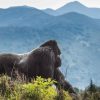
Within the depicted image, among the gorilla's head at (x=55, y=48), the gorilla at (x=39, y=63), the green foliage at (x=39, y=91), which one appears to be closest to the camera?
the green foliage at (x=39, y=91)

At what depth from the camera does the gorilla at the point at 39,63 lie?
10680 mm

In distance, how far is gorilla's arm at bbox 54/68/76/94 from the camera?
10773mm

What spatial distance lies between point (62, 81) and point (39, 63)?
0.71 meters

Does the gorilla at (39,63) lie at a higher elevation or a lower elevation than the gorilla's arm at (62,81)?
higher

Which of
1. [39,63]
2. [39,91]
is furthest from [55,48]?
[39,91]

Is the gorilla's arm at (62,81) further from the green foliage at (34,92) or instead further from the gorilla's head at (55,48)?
the green foliage at (34,92)

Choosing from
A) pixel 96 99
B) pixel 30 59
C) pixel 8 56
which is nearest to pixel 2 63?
pixel 8 56

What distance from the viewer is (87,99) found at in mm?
8102

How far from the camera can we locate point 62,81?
10992 millimetres

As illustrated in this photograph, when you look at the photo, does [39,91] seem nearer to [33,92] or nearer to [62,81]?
[33,92]

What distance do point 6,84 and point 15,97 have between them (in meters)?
0.92

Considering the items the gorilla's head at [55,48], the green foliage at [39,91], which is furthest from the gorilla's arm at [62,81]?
Answer: the green foliage at [39,91]

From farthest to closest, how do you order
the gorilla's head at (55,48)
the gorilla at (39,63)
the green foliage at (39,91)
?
1. the gorilla's head at (55,48)
2. the gorilla at (39,63)
3. the green foliage at (39,91)

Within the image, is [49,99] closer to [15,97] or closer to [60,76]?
[15,97]
